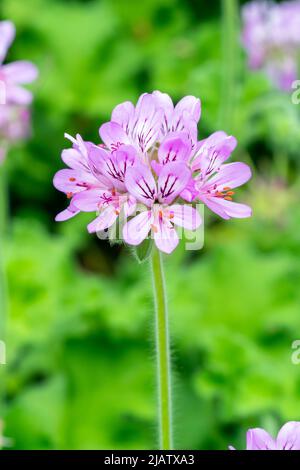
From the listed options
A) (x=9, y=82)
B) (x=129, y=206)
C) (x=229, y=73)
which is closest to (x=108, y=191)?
(x=129, y=206)

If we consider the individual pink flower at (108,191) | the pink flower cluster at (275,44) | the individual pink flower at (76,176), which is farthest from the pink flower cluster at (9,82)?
the pink flower cluster at (275,44)

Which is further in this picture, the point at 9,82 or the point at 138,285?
the point at 138,285

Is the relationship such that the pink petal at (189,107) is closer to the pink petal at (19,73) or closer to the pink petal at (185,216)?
the pink petal at (185,216)

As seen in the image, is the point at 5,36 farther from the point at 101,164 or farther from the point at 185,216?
the point at 185,216

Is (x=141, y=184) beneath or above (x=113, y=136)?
beneath

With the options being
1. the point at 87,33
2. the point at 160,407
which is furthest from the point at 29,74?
the point at 87,33

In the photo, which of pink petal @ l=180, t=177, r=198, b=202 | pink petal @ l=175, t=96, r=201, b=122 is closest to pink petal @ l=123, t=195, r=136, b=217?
pink petal @ l=180, t=177, r=198, b=202

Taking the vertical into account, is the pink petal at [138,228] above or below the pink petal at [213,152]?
below
